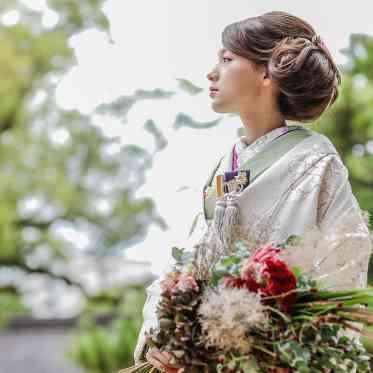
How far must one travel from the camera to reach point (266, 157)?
1334mm

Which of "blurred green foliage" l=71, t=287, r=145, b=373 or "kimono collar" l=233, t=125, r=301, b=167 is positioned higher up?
"kimono collar" l=233, t=125, r=301, b=167

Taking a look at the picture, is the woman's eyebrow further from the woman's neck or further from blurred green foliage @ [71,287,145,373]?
blurred green foliage @ [71,287,145,373]

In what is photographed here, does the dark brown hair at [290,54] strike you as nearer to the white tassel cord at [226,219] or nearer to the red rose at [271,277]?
the white tassel cord at [226,219]

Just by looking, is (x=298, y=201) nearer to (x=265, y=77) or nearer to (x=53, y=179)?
(x=265, y=77)

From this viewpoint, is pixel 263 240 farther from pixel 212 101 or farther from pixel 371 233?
pixel 212 101

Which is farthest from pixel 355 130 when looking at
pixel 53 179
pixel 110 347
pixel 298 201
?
pixel 53 179

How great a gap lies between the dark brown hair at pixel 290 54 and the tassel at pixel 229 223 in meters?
0.26

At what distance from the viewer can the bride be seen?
1.25m

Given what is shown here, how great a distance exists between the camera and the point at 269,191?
1.28 metres

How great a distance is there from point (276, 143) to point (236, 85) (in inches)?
5.3

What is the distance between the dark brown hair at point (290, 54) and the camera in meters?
1.32

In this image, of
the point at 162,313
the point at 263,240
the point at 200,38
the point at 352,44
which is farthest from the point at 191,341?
the point at 352,44

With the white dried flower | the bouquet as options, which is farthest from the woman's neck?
the white dried flower

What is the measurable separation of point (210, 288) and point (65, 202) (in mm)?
7198
